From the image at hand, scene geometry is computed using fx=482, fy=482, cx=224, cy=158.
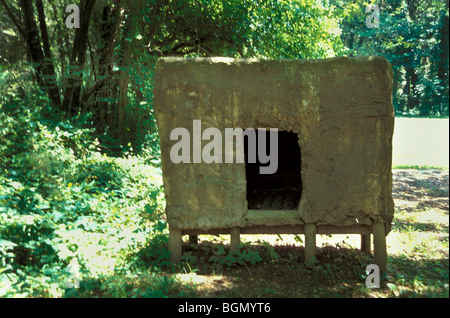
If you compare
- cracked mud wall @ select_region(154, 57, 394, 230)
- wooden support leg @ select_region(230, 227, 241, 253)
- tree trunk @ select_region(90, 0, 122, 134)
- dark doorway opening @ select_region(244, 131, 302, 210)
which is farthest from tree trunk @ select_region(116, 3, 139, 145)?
wooden support leg @ select_region(230, 227, 241, 253)

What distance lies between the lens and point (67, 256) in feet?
16.4

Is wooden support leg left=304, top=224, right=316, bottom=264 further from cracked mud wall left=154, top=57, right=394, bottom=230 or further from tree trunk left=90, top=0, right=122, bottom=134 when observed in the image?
tree trunk left=90, top=0, right=122, bottom=134

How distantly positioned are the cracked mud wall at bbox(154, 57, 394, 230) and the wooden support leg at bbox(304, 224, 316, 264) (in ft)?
1.56

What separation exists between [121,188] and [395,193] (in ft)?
22.6

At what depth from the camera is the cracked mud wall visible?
5398mm

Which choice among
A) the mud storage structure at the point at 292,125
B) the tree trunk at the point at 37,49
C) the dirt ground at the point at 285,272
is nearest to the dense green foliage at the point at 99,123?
the tree trunk at the point at 37,49

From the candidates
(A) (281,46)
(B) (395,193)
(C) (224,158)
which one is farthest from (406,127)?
(C) (224,158)

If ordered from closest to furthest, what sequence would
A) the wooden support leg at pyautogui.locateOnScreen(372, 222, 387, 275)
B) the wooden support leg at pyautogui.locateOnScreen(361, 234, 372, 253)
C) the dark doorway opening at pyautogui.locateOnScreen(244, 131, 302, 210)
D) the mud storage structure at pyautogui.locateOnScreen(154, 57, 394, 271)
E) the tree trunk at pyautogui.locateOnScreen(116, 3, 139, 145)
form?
the mud storage structure at pyautogui.locateOnScreen(154, 57, 394, 271), the wooden support leg at pyautogui.locateOnScreen(372, 222, 387, 275), the wooden support leg at pyautogui.locateOnScreen(361, 234, 372, 253), the dark doorway opening at pyautogui.locateOnScreen(244, 131, 302, 210), the tree trunk at pyautogui.locateOnScreen(116, 3, 139, 145)

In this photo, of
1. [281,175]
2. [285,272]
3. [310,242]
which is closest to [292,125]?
[310,242]

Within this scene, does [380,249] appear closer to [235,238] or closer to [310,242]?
[310,242]

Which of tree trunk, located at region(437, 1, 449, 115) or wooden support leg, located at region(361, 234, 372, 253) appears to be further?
tree trunk, located at region(437, 1, 449, 115)

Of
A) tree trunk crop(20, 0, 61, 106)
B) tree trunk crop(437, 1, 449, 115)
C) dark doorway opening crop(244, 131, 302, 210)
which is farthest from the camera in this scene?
tree trunk crop(437, 1, 449, 115)

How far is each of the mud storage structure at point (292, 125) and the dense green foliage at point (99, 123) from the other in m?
0.75

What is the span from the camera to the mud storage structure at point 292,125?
5.40 m
